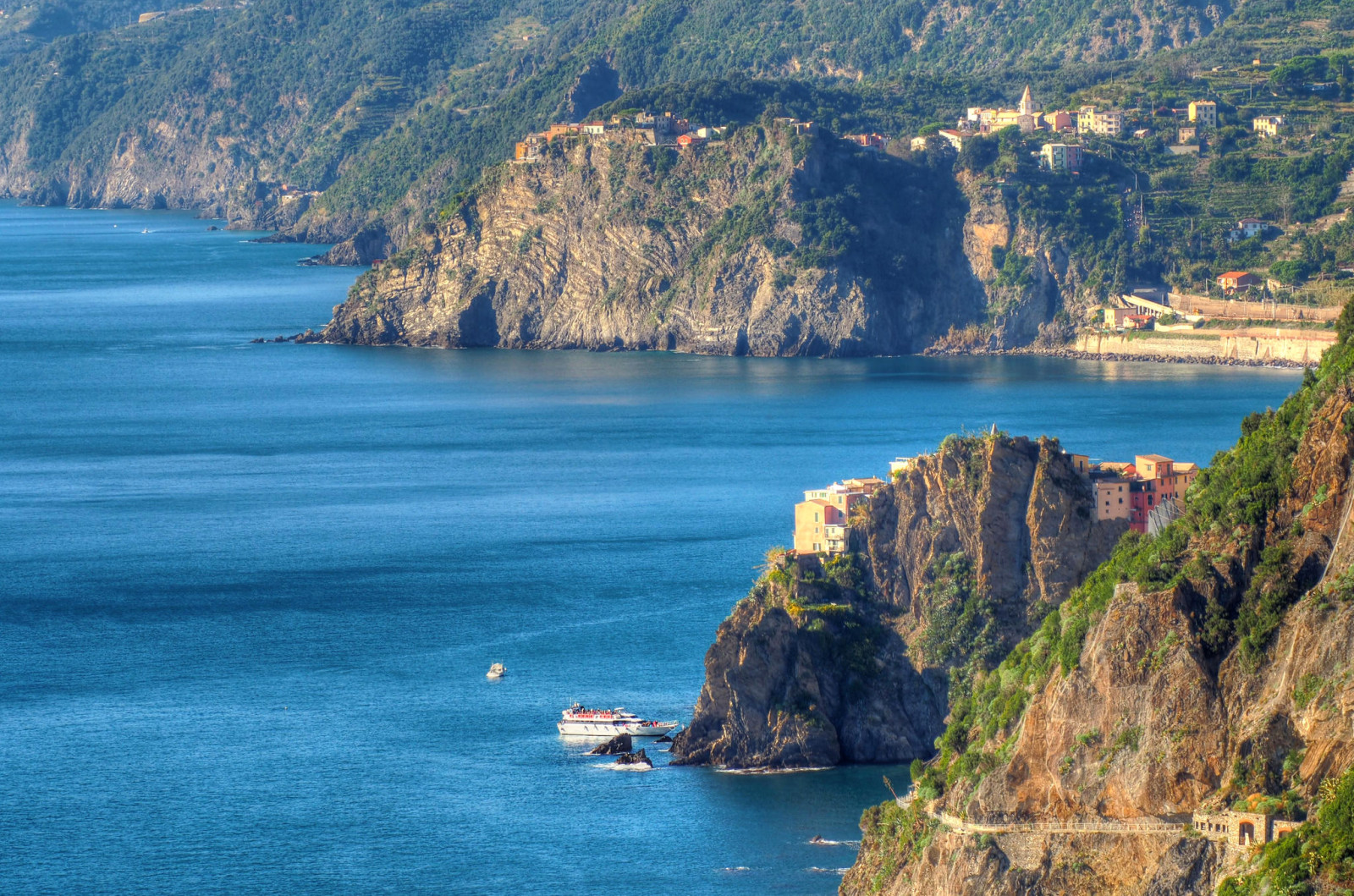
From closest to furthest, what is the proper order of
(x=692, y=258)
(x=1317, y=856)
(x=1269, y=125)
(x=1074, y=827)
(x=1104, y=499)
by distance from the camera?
(x=1317, y=856), (x=1074, y=827), (x=1104, y=499), (x=692, y=258), (x=1269, y=125)

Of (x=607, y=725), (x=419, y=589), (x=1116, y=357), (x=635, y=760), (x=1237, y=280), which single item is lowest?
(x=635, y=760)

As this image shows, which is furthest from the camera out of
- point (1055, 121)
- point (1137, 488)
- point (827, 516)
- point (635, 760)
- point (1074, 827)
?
point (1055, 121)

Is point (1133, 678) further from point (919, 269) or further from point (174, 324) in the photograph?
point (174, 324)

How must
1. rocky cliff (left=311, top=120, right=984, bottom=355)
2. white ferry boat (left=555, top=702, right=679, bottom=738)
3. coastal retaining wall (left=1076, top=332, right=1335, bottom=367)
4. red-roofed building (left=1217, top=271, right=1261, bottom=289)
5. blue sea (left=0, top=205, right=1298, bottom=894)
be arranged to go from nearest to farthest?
blue sea (left=0, top=205, right=1298, bottom=894) → white ferry boat (left=555, top=702, right=679, bottom=738) → coastal retaining wall (left=1076, top=332, right=1335, bottom=367) → red-roofed building (left=1217, top=271, right=1261, bottom=289) → rocky cliff (left=311, top=120, right=984, bottom=355)

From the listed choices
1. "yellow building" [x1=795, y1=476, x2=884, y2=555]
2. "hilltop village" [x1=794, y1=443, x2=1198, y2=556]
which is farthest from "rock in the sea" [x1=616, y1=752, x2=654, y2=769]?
"yellow building" [x1=795, y1=476, x2=884, y2=555]

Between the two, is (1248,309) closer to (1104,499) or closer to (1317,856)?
(1104,499)

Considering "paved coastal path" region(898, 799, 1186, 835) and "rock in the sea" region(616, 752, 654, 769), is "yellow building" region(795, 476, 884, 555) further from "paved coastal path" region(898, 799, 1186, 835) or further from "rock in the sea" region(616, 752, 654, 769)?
"paved coastal path" region(898, 799, 1186, 835)

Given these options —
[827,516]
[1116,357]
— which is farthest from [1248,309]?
[827,516]
